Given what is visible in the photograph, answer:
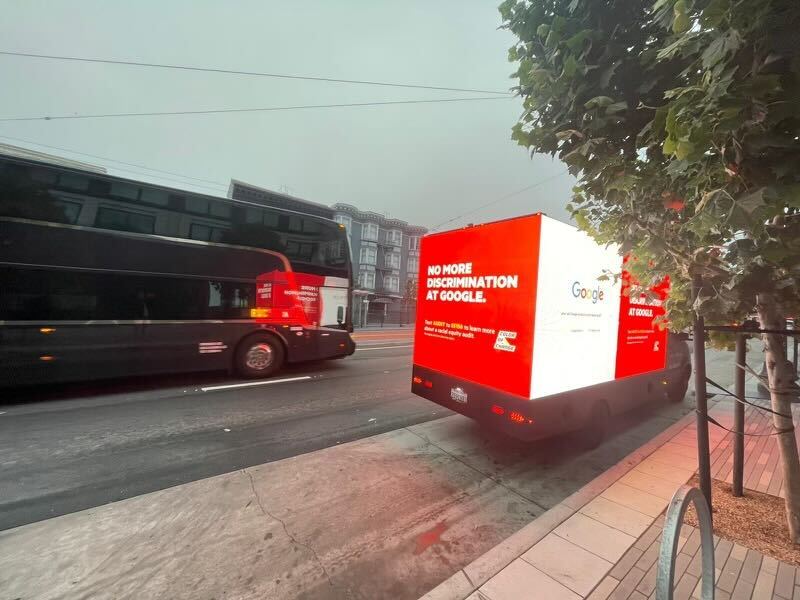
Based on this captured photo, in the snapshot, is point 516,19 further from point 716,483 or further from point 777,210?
point 716,483

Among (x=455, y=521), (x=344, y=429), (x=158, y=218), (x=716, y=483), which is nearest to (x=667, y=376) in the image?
(x=716, y=483)

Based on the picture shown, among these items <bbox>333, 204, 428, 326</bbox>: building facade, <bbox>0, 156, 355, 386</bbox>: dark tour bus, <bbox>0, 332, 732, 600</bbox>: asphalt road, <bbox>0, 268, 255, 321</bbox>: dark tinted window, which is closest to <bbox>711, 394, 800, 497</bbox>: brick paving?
<bbox>0, 332, 732, 600</bbox>: asphalt road

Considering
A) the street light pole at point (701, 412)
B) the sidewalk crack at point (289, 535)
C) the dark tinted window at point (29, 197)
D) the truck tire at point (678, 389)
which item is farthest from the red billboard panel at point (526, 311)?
the dark tinted window at point (29, 197)

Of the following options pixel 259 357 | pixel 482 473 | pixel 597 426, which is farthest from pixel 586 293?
pixel 259 357

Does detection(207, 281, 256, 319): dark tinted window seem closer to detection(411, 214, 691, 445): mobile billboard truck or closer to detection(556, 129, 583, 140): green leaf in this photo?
detection(411, 214, 691, 445): mobile billboard truck

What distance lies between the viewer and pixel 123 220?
686cm

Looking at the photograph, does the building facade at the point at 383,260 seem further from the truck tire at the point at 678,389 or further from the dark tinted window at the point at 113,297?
the truck tire at the point at 678,389

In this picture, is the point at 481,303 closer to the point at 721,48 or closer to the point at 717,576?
the point at 717,576

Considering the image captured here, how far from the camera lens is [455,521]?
327 centimetres

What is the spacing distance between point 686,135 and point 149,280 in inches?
341

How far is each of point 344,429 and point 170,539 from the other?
9.09 ft

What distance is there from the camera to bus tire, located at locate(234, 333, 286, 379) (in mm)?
8391

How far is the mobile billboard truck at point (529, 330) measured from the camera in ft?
13.1

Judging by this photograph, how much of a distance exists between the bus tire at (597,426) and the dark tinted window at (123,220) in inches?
346
